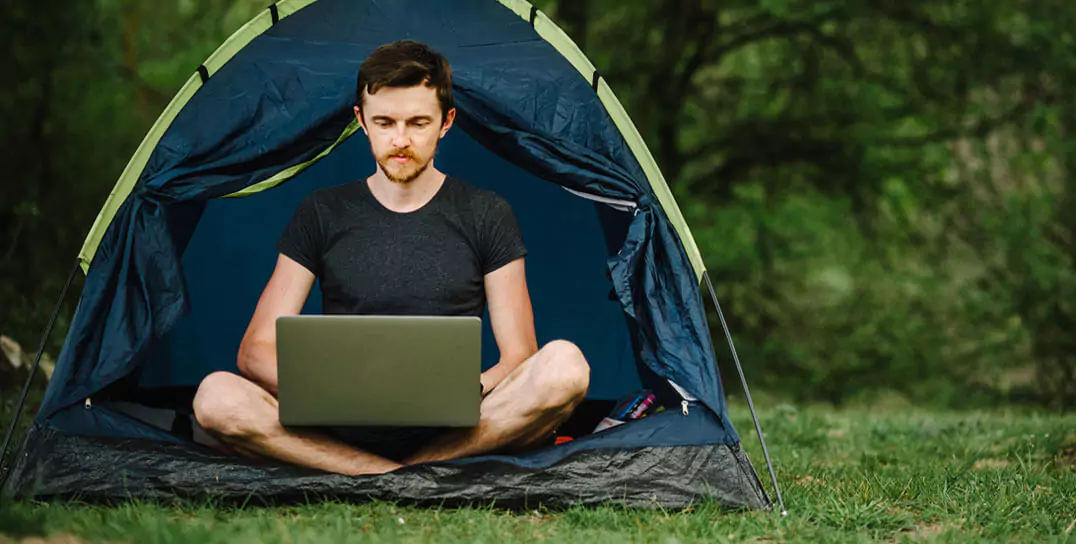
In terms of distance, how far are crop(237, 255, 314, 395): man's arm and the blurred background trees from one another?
449cm

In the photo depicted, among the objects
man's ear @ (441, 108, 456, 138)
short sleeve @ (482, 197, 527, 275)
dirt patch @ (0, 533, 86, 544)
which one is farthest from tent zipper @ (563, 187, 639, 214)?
dirt patch @ (0, 533, 86, 544)

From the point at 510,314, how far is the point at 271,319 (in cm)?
77

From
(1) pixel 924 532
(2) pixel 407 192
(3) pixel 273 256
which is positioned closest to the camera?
(1) pixel 924 532

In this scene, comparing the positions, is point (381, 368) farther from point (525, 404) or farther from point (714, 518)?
point (714, 518)

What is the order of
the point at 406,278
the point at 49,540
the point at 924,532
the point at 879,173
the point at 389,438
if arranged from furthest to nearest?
the point at 879,173
the point at 406,278
the point at 389,438
the point at 924,532
the point at 49,540

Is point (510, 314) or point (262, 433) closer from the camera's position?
point (262, 433)

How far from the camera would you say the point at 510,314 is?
3.44 meters

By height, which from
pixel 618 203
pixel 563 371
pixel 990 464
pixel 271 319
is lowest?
pixel 990 464

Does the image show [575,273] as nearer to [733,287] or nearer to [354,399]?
[354,399]

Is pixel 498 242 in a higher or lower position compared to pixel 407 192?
lower

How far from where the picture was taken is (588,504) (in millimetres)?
3115

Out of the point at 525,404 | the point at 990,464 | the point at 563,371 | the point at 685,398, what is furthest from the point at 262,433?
the point at 990,464

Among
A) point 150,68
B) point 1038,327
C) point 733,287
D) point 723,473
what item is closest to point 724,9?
point 733,287

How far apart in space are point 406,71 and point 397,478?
50.4 inches
